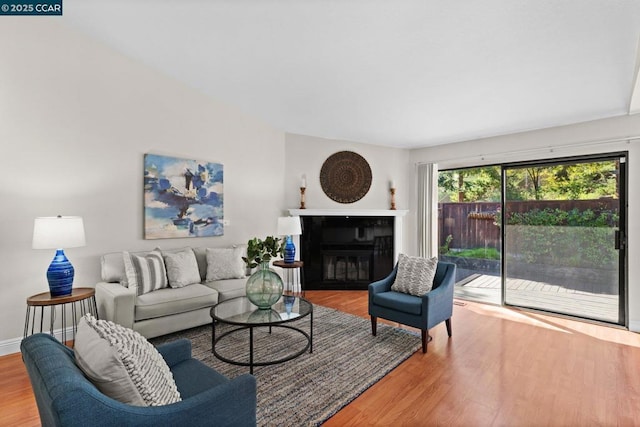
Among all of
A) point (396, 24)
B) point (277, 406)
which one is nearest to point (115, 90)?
point (396, 24)

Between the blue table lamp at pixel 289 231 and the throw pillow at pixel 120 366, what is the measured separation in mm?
3234

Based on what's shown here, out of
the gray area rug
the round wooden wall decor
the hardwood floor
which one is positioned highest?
the round wooden wall decor

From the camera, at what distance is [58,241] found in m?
2.65

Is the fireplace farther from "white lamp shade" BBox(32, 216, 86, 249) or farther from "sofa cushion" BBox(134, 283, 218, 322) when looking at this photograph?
"white lamp shade" BBox(32, 216, 86, 249)

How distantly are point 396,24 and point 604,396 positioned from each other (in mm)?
3150

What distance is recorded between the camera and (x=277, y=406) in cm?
210

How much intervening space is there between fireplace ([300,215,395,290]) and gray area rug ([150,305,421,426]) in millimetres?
1515

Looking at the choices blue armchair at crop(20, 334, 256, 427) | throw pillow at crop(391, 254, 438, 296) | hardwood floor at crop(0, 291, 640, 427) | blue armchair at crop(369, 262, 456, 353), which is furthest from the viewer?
throw pillow at crop(391, 254, 438, 296)

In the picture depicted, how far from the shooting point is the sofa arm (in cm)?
279

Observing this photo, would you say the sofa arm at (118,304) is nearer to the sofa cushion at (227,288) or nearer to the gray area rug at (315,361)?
the gray area rug at (315,361)

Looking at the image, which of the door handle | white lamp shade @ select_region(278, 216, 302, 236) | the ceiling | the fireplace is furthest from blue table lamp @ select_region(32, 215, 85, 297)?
the door handle

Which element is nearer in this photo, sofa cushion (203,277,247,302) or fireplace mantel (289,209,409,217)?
sofa cushion (203,277,247,302)

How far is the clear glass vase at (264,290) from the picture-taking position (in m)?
2.78

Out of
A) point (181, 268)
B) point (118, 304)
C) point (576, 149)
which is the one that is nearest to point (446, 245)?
point (576, 149)
